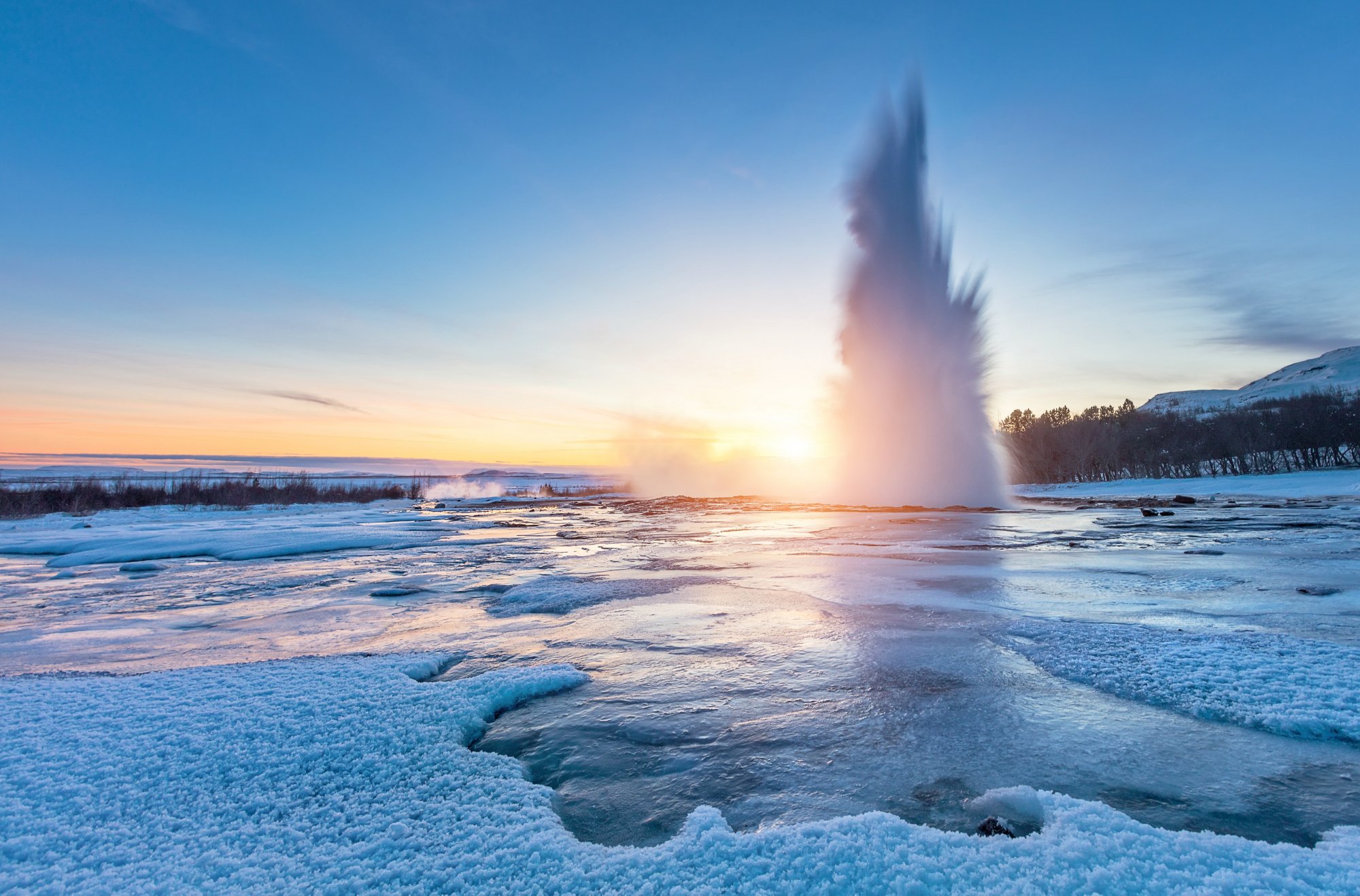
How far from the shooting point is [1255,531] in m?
12.6

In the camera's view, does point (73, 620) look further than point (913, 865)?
Yes

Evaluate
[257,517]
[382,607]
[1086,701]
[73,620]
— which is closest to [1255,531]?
[1086,701]

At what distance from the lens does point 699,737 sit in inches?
124

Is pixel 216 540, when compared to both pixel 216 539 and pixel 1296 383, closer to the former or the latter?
pixel 216 539

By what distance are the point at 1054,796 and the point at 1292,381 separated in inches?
9626

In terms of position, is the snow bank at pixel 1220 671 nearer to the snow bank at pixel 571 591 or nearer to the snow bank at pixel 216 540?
the snow bank at pixel 571 591

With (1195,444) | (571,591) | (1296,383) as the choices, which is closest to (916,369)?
(571,591)

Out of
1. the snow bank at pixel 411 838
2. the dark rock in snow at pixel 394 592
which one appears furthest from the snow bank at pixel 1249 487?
the snow bank at pixel 411 838

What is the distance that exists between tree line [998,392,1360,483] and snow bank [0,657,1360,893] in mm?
61217

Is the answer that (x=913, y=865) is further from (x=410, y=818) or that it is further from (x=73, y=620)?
(x=73, y=620)

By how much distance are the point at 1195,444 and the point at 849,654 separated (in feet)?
248

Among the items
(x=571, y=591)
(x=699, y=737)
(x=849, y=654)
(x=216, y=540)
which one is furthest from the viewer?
(x=216, y=540)

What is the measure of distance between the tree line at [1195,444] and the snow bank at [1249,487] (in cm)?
1437

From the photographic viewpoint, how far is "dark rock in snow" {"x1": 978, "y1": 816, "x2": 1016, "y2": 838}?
2164 millimetres
